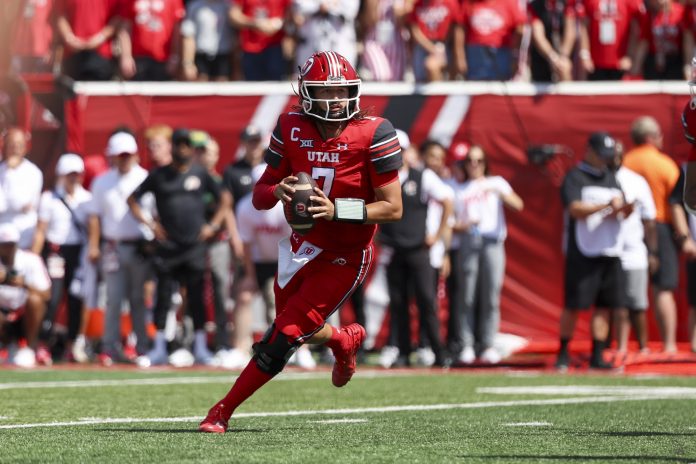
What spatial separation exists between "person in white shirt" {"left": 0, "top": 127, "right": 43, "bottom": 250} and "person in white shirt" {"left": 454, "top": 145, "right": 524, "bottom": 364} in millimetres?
3733

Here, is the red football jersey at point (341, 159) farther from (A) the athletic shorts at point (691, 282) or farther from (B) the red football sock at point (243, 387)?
(A) the athletic shorts at point (691, 282)

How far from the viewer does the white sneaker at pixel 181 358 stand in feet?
41.0

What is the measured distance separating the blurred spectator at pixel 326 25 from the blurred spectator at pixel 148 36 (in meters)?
1.34

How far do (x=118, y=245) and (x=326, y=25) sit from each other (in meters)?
2.99

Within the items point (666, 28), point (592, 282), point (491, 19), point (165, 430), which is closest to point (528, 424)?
point (165, 430)

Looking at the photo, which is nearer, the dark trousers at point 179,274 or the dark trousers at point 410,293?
the dark trousers at point 410,293

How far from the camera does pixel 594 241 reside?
1192cm

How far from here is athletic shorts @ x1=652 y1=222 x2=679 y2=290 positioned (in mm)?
12812

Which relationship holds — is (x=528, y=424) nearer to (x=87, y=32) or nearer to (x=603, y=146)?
(x=603, y=146)

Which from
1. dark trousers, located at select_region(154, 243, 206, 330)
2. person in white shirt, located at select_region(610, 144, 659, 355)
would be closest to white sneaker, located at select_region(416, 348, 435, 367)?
person in white shirt, located at select_region(610, 144, 659, 355)

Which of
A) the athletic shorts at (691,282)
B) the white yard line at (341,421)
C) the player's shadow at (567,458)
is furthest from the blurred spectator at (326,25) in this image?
the player's shadow at (567,458)

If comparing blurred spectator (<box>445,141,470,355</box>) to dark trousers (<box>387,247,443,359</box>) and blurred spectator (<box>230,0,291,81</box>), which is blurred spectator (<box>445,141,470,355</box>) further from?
blurred spectator (<box>230,0,291,81</box>)

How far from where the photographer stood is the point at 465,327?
13.0m

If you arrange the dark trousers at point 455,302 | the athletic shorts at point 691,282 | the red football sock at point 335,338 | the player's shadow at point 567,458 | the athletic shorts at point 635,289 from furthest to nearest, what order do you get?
the athletic shorts at point 691,282, the dark trousers at point 455,302, the athletic shorts at point 635,289, the red football sock at point 335,338, the player's shadow at point 567,458
